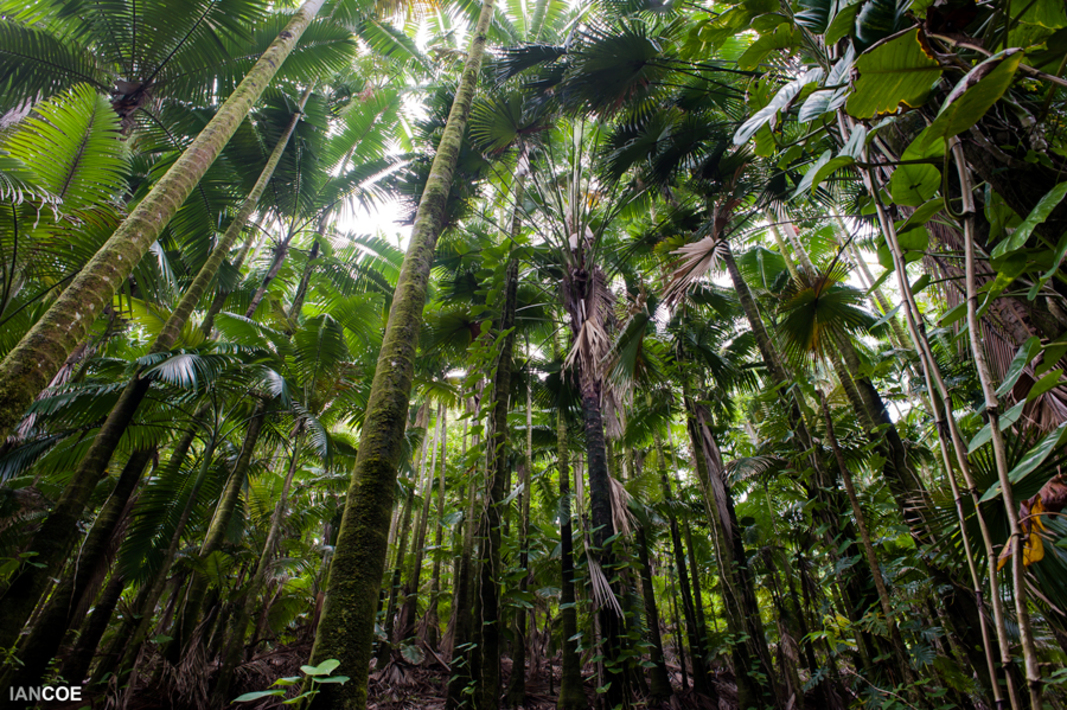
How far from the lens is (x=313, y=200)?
6.91 meters

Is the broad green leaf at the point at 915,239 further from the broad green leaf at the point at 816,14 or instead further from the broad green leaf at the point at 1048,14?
the broad green leaf at the point at 816,14

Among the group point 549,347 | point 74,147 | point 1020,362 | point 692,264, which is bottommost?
point 1020,362

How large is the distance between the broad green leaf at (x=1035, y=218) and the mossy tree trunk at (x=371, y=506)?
1.78 meters

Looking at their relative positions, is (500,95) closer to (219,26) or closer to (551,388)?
(219,26)

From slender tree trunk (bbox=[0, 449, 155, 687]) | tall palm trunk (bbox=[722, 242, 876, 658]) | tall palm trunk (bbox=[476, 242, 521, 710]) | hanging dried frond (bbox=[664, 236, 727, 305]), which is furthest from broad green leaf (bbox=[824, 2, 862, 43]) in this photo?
slender tree trunk (bbox=[0, 449, 155, 687])

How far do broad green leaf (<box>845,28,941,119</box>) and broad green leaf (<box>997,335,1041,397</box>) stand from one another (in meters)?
0.55

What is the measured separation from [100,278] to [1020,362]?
11.8 ft

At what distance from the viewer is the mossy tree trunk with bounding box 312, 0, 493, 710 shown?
1.32 m

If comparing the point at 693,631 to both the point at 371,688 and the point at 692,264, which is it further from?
the point at 692,264

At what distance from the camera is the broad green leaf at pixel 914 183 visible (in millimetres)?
1007

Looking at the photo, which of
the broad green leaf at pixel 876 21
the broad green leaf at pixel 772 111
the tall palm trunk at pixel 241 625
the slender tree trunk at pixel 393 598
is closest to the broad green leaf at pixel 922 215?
the broad green leaf at pixel 772 111

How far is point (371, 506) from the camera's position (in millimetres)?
1586

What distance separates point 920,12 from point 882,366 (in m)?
1.64

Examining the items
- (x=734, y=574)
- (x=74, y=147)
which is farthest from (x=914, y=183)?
(x=74, y=147)
